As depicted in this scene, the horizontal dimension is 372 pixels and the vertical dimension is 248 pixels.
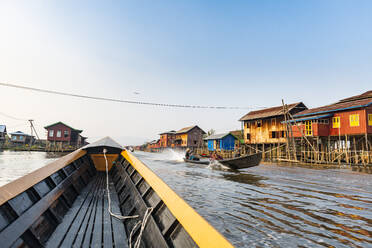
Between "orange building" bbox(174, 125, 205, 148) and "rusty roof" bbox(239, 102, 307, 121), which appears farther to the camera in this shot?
"orange building" bbox(174, 125, 205, 148)

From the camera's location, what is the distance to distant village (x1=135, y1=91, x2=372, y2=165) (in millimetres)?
21247

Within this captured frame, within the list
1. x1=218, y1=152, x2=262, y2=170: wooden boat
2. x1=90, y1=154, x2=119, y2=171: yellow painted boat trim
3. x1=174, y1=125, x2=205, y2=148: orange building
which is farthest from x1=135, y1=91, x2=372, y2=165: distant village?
x1=90, y1=154, x2=119, y2=171: yellow painted boat trim

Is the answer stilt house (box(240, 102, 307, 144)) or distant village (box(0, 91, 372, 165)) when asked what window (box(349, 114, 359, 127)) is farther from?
stilt house (box(240, 102, 307, 144))

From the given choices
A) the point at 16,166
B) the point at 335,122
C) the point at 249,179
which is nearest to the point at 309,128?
the point at 335,122

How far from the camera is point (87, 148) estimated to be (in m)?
8.27

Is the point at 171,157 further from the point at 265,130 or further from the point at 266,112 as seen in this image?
the point at 266,112

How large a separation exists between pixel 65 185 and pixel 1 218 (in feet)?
8.51

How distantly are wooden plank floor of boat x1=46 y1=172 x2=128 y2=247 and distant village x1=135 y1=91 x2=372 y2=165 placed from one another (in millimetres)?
24076

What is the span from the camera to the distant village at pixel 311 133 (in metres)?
21.2

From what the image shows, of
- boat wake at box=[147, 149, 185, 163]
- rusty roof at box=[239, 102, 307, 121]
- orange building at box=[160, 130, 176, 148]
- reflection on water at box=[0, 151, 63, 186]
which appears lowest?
boat wake at box=[147, 149, 185, 163]

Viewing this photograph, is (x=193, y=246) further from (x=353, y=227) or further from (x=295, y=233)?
(x=353, y=227)

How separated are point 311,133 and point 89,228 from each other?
2677 centimetres

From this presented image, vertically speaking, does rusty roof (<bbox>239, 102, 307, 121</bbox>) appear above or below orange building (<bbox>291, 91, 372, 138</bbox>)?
above

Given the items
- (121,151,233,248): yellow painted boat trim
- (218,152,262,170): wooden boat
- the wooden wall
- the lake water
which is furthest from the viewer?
the wooden wall
